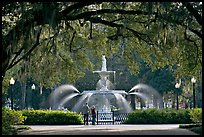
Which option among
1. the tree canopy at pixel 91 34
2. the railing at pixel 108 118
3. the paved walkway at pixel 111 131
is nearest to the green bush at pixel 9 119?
the paved walkway at pixel 111 131

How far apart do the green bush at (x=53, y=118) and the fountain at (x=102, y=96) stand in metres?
4.50

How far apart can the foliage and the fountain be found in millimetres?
4645

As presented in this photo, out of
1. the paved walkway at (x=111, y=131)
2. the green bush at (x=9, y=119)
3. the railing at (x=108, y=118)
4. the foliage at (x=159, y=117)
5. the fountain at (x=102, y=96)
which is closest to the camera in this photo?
the paved walkway at (x=111, y=131)

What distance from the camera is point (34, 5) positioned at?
15391 mm

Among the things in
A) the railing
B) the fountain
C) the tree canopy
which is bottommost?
the railing

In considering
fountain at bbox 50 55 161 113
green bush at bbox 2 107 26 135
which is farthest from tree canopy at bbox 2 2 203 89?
fountain at bbox 50 55 161 113

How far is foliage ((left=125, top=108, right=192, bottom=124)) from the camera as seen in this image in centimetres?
2959

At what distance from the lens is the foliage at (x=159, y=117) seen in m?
29.6

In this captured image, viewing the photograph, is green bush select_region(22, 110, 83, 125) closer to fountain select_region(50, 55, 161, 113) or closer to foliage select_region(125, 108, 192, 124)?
foliage select_region(125, 108, 192, 124)

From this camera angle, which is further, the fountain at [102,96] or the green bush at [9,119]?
the fountain at [102,96]

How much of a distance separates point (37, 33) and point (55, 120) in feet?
38.5

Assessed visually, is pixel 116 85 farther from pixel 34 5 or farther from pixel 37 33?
pixel 34 5

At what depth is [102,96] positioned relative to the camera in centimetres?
3584

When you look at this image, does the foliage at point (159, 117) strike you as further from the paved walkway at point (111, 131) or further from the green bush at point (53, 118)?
the paved walkway at point (111, 131)
